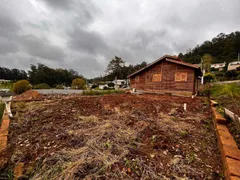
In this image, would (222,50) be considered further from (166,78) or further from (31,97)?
(31,97)

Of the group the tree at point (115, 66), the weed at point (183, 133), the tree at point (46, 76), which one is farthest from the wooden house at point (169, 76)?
the tree at point (46, 76)

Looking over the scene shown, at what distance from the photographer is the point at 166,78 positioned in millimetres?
11273

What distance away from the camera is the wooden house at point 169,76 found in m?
10.1

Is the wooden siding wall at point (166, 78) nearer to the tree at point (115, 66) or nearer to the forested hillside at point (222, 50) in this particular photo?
the tree at point (115, 66)

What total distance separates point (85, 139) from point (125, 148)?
0.77 meters

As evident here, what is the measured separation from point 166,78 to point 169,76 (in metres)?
0.32

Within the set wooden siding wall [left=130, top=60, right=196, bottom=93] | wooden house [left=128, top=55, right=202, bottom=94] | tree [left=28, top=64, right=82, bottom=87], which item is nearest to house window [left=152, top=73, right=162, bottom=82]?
wooden house [left=128, top=55, right=202, bottom=94]

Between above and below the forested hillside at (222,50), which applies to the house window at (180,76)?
below

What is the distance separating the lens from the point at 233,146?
1.76 meters

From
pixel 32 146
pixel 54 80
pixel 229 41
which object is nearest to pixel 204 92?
pixel 32 146

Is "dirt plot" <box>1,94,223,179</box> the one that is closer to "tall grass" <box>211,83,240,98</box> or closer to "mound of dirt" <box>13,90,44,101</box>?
"tall grass" <box>211,83,240,98</box>

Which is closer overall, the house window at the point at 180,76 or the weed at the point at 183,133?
the weed at the point at 183,133

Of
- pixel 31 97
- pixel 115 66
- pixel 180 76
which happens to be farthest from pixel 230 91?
pixel 115 66

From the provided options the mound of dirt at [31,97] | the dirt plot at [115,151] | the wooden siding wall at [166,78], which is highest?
the wooden siding wall at [166,78]
